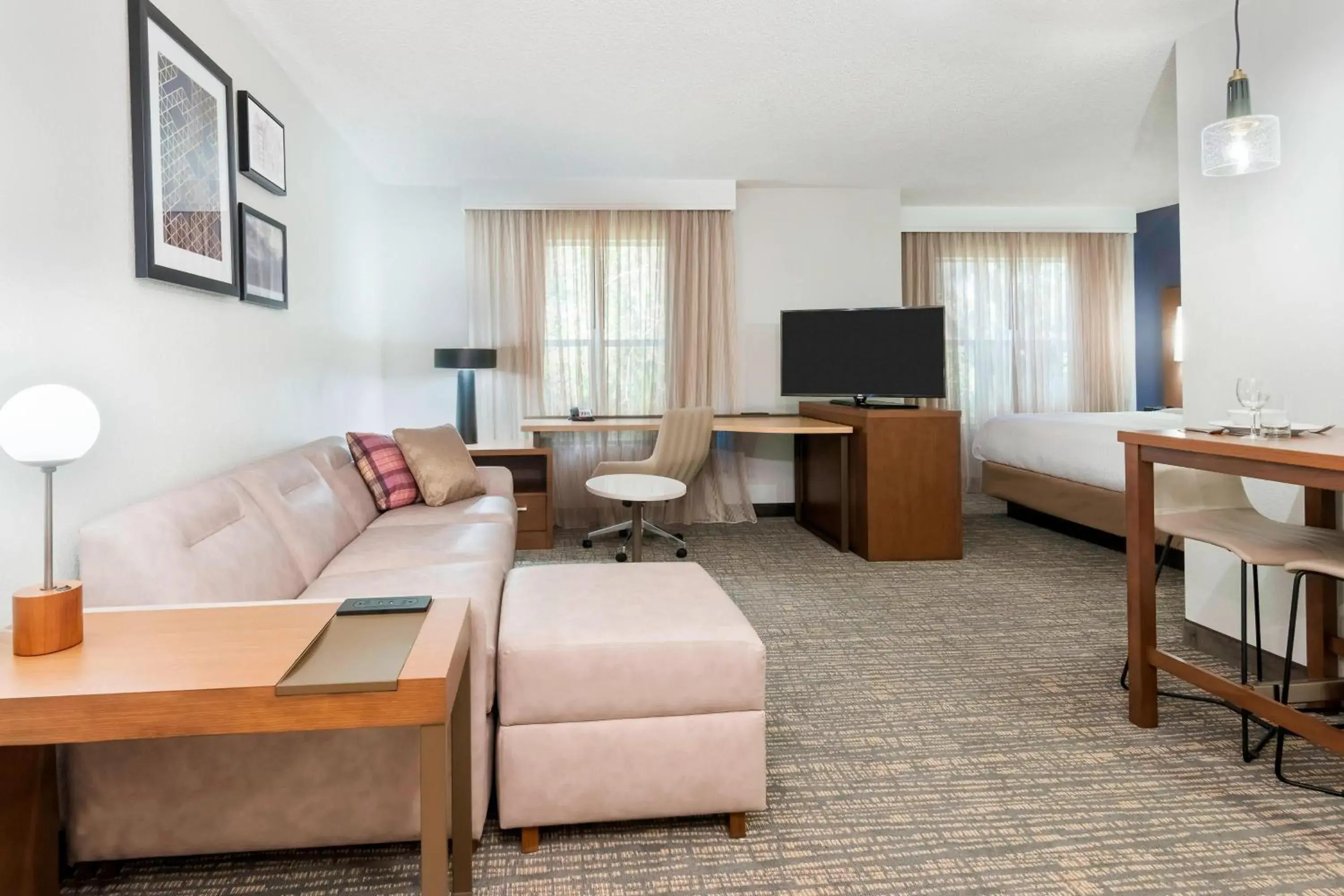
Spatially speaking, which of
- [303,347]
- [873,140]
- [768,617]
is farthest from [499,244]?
[768,617]

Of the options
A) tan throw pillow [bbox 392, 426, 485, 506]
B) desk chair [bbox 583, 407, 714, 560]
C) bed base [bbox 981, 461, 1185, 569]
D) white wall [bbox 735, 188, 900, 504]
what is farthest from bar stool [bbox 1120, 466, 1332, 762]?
white wall [bbox 735, 188, 900, 504]

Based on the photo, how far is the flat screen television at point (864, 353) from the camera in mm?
4543

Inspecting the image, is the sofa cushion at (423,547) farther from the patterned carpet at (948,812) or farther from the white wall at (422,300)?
the white wall at (422,300)

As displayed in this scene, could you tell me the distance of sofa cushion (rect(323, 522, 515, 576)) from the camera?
2406 mm

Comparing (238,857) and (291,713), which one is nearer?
(291,713)

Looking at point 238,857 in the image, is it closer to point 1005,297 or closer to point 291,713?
point 291,713

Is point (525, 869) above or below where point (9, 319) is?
below

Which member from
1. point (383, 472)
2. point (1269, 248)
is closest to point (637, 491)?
point (383, 472)

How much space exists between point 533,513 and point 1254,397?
361 cm

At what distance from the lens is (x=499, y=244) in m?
5.28

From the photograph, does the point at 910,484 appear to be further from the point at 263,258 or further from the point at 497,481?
the point at 263,258

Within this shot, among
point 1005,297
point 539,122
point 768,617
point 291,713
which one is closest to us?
point 291,713

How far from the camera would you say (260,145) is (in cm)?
292

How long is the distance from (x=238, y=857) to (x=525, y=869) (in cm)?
63
